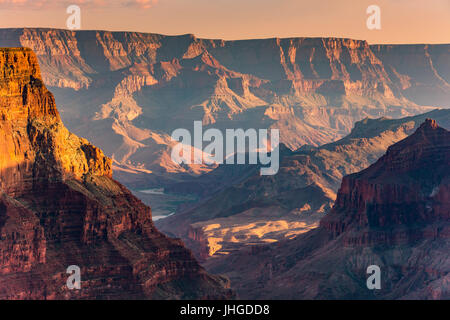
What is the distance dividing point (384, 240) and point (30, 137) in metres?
66.9

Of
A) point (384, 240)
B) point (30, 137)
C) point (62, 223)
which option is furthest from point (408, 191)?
point (30, 137)

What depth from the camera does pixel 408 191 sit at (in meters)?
176

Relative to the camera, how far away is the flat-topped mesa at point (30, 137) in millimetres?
123375

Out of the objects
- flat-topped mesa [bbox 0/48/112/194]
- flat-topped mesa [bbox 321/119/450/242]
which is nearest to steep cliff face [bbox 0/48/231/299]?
flat-topped mesa [bbox 0/48/112/194]

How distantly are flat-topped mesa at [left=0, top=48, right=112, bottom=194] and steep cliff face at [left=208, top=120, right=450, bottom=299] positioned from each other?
46946 millimetres

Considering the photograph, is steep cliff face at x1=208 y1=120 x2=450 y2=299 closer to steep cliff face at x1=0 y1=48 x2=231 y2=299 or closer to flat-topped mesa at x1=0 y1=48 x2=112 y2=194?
steep cliff face at x1=0 y1=48 x2=231 y2=299

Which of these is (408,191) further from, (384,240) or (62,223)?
(62,223)

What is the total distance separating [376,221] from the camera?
582 feet

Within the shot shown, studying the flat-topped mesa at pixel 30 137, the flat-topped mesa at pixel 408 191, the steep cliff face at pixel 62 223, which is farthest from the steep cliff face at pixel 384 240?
the flat-topped mesa at pixel 30 137

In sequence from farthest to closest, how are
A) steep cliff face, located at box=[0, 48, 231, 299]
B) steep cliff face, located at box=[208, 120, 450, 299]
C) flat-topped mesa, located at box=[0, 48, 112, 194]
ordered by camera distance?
steep cliff face, located at box=[208, 120, 450, 299]
flat-topped mesa, located at box=[0, 48, 112, 194]
steep cliff face, located at box=[0, 48, 231, 299]

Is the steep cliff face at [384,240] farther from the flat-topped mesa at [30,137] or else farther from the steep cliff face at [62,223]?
the flat-topped mesa at [30,137]

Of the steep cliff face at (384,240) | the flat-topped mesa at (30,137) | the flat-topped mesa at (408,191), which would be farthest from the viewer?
the flat-topped mesa at (408,191)

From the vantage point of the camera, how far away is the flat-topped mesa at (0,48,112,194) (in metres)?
123

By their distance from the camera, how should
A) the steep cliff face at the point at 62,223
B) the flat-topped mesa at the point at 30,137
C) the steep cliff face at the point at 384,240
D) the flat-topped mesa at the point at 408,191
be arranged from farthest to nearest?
the flat-topped mesa at the point at 408,191 < the steep cliff face at the point at 384,240 < the flat-topped mesa at the point at 30,137 < the steep cliff face at the point at 62,223
